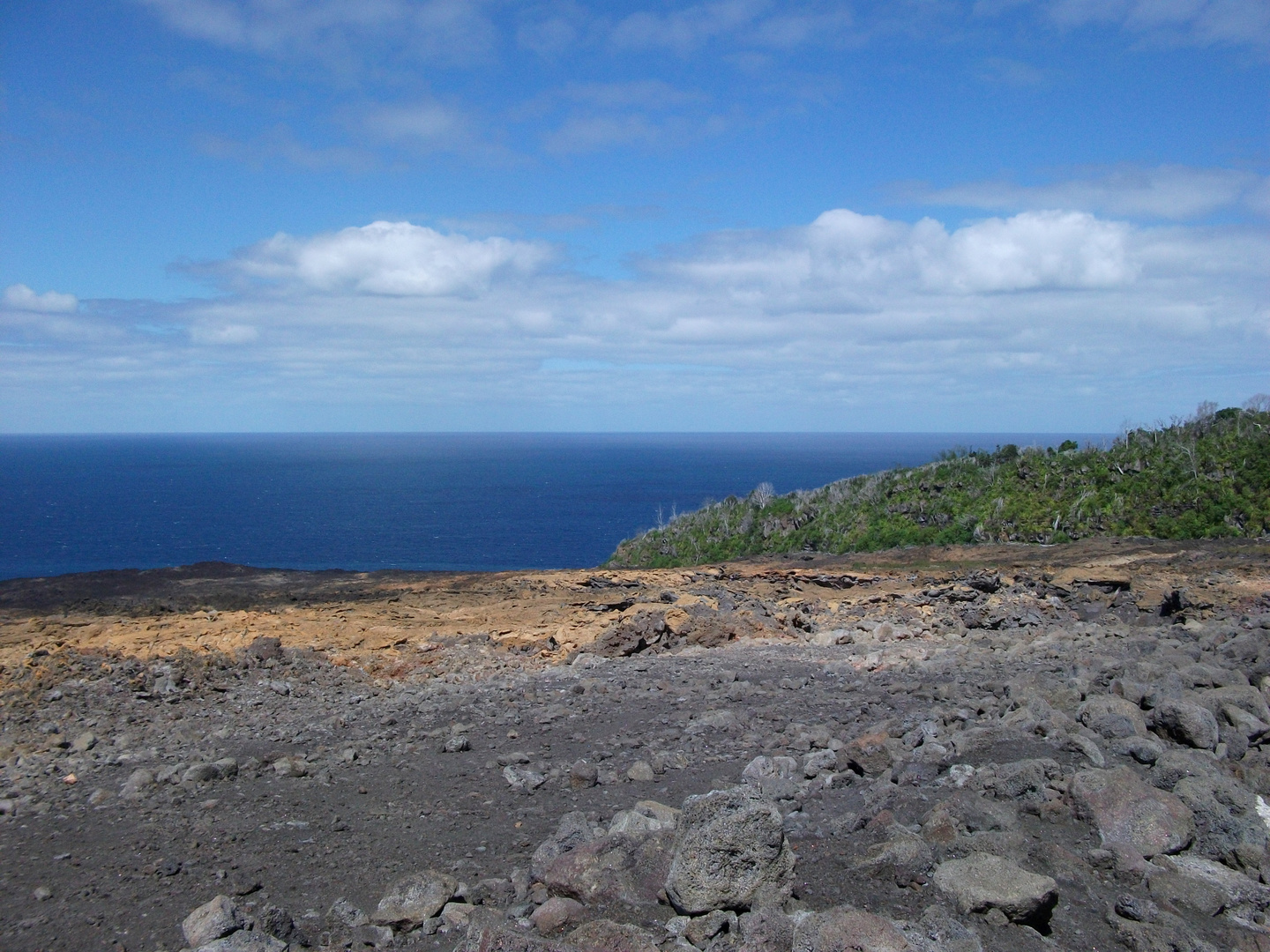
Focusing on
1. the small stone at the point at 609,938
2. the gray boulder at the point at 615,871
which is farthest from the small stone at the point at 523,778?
the small stone at the point at 609,938

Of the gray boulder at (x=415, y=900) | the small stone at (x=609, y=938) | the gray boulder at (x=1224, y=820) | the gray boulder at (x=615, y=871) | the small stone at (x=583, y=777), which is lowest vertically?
the small stone at (x=583, y=777)

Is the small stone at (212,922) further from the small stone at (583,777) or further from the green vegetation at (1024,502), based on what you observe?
the green vegetation at (1024,502)

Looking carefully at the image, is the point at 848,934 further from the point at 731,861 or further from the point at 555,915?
the point at 555,915

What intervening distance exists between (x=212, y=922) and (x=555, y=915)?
2053 mm

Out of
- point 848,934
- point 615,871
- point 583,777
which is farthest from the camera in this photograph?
point 583,777

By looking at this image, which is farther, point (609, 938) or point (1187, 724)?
point (1187, 724)

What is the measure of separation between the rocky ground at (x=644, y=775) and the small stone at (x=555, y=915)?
21 millimetres

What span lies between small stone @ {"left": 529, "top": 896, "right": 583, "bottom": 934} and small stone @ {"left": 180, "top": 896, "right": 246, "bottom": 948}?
70.6 inches

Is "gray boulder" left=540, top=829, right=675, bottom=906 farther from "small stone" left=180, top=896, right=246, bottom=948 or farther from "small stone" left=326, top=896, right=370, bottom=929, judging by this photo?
"small stone" left=180, top=896, right=246, bottom=948

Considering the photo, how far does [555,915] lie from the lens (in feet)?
15.7

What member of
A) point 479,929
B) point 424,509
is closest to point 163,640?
point 479,929

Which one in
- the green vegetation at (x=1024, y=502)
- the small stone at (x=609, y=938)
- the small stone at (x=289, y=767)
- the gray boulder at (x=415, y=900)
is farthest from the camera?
the green vegetation at (x=1024, y=502)

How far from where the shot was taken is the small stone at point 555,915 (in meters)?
4.73

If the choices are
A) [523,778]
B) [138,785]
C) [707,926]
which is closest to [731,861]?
[707,926]
